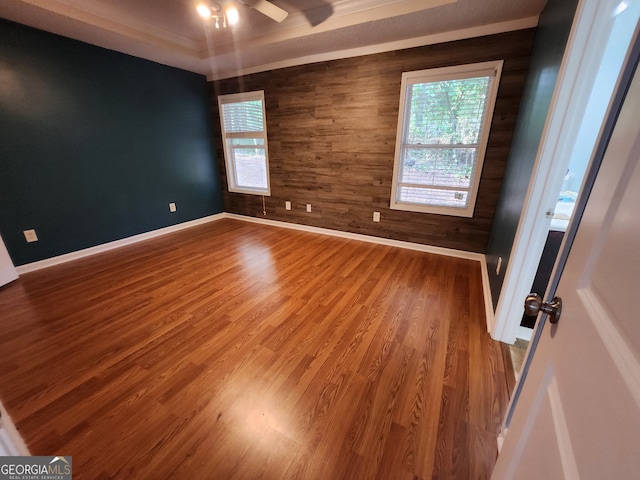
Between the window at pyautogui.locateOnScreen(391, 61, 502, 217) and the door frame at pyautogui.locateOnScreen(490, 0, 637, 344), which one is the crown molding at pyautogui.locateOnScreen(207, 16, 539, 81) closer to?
the window at pyautogui.locateOnScreen(391, 61, 502, 217)

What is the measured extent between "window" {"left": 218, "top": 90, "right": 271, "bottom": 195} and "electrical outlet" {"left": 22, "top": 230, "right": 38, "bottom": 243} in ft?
8.34

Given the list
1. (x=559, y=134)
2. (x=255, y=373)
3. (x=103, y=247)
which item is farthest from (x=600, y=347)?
(x=103, y=247)

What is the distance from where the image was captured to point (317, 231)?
13.1 ft

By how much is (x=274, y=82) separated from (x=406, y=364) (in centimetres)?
381

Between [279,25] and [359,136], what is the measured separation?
1.43 m

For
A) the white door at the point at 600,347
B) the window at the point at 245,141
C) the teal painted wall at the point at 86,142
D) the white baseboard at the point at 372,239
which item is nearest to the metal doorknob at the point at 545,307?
the white door at the point at 600,347

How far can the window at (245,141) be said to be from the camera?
3.98 m

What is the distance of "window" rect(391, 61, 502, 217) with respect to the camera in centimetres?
260

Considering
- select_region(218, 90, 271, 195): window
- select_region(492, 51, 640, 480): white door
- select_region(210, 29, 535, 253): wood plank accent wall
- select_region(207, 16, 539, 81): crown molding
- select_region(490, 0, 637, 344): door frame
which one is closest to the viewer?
select_region(492, 51, 640, 480): white door

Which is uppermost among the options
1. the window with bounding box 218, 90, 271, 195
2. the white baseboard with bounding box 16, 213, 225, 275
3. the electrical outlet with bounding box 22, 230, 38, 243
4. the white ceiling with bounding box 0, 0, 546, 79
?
the white ceiling with bounding box 0, 0, 546, 79

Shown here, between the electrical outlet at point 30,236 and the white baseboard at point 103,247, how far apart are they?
0.25 m

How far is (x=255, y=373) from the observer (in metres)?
1.52

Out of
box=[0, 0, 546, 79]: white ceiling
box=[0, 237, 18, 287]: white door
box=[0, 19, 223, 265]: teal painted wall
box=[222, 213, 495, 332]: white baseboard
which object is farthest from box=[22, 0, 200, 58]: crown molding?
box=[222, 213, 495, 332]: white baseboard

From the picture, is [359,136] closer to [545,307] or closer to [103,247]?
[545,307]
